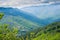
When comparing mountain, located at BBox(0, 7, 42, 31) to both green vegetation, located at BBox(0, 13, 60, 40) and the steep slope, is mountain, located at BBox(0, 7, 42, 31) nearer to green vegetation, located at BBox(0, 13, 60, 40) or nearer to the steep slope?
green vegetation, located at BBox(0, 13, 60, 40)

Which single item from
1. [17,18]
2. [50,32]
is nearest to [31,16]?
[17,18]

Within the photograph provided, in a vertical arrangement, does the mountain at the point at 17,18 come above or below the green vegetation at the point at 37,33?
above

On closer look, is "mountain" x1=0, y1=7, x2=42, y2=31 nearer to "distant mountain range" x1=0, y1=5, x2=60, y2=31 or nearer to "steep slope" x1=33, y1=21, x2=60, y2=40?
"distant mountain range" x1=0, y1=5, x2=60, y2=31

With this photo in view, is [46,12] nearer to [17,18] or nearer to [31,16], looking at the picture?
[31,16]

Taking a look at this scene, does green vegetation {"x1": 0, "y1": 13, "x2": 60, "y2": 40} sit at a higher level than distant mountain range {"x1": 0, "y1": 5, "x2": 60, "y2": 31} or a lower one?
lower

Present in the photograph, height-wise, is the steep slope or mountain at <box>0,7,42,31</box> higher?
mountain at <box>0,7,42,31</box>

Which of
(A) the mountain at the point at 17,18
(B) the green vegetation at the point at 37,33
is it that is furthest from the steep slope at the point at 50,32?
(A) the mountain at the point at 17,18

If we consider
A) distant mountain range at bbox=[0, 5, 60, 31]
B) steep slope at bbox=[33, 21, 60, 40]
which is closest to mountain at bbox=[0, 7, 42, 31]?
distant mountain range at bbox=[0, 5, 60, 31]

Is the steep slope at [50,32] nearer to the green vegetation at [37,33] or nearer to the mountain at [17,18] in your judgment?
the green vegetation at [37,33]
